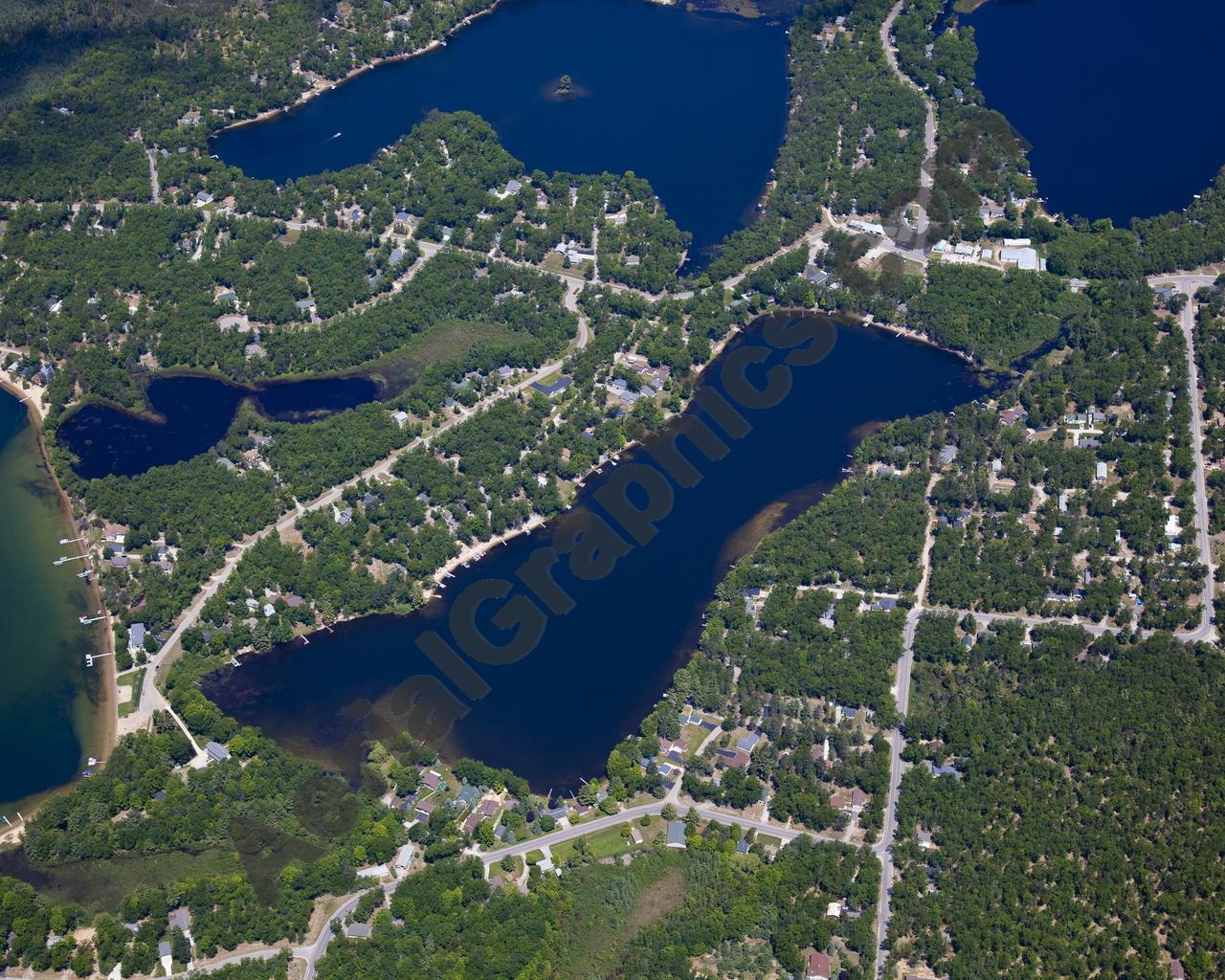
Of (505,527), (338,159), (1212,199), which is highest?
(1212,199)

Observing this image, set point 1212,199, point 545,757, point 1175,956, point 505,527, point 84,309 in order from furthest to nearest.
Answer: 1. point 1212,199
2. point 84,309
3. point 505,527
4. point 545,757
5. point 1175,956

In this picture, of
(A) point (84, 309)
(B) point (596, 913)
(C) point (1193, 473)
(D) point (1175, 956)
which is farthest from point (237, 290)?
(D) point (1175, 956)

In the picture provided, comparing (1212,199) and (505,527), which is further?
(1212,199)

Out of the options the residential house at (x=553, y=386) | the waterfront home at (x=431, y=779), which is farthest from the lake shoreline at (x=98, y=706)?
the residential house at (x=553, y=386)

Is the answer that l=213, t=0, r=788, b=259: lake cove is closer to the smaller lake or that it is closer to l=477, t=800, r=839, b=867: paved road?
the smaller lake

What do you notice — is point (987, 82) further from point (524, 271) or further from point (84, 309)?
point (84, 309)

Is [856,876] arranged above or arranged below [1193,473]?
below
